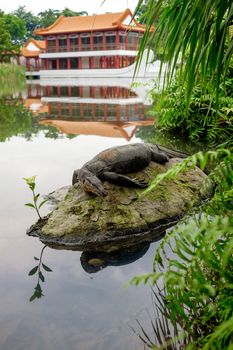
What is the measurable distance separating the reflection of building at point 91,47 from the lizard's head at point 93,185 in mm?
29496

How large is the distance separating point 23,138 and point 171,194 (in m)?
5.66

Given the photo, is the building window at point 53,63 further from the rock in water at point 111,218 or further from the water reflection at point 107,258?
the water reflection at point 107,258

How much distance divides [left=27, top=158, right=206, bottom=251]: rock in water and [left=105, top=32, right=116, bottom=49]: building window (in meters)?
33.0

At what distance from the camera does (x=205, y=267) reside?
2504mm

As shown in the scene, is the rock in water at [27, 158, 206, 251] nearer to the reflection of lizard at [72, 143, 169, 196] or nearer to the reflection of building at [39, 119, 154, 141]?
the reflection of lizard at [72, 143, 169, 196]

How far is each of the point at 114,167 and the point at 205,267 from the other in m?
2.17

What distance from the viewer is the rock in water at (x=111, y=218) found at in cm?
386

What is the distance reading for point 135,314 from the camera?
2.74 m

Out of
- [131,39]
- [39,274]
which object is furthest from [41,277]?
[131,39]

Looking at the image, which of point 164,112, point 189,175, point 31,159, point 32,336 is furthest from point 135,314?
point 164,112

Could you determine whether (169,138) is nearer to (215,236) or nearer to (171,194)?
(171,194)

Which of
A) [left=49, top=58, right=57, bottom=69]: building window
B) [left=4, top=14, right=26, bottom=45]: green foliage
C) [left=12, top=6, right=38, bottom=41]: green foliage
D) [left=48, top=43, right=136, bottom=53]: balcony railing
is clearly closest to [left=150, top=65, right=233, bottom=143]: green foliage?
[left=48, top=43, right=136, bottom=53]: balcony railing

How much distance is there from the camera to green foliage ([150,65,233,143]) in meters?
7.66

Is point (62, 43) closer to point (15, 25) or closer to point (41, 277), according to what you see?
point (15, 25)
